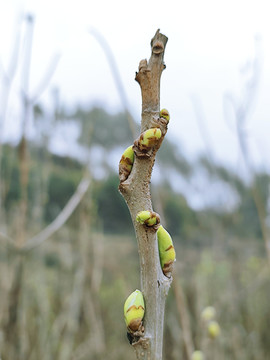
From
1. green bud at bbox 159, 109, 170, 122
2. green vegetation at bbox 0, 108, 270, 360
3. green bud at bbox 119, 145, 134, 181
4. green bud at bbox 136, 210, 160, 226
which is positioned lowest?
green bud at bbox 136, 210, 160, 226

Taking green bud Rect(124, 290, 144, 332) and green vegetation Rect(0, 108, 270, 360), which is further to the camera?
green vegetation Rect(0, 108, 270, 360)

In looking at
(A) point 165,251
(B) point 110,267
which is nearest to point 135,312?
(A) point 165,251

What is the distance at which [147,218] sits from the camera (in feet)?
0.90

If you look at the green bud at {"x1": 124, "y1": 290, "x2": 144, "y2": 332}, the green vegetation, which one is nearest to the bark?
the green bud at {"x1": 124, "y1": 290, "x2": 144, "y2": 332}

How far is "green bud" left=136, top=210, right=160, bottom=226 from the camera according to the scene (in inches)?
10.8

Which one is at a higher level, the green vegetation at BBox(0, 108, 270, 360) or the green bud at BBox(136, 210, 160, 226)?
the green vegetation at BBox(0, 108, 270, 360)

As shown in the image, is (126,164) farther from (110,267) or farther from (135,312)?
(110,267)

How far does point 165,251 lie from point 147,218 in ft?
0.16

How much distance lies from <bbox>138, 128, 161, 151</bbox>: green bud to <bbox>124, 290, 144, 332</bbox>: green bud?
0.11 metres

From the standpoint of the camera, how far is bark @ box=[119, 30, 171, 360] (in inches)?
10.9

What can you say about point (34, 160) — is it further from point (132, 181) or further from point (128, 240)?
point (128, 240)

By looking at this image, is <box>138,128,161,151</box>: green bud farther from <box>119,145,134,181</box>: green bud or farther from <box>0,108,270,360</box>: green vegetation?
<box>0,108,270,360</box>: green vegetation

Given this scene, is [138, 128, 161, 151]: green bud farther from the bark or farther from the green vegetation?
the green vegetation

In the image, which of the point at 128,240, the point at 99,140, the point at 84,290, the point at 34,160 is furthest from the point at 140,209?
the point at 128,240
